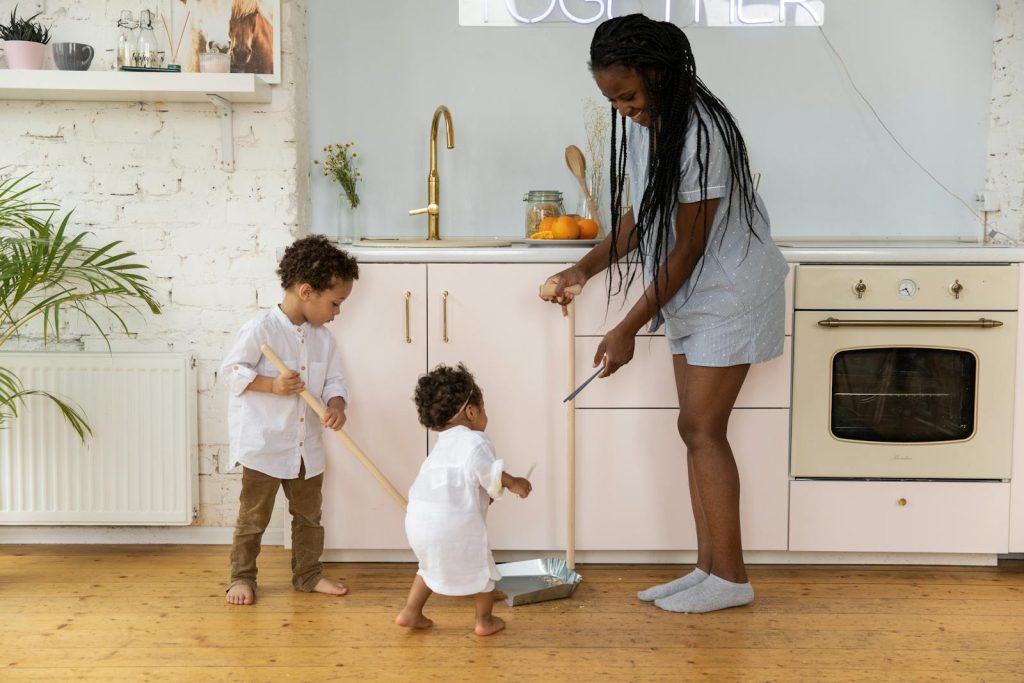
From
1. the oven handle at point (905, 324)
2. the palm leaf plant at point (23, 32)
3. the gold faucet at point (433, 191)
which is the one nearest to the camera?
the oven handle at point (905, 324)

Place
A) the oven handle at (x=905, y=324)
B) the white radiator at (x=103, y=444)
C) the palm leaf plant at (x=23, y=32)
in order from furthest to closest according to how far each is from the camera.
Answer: the white radiator at (x=103, y=444)
the palm leaf plant at (x=23, y=32)
the oven handle at (x=905, y=324)

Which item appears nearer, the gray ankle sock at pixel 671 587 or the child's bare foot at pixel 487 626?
the child's bare foot at pixel 487 626

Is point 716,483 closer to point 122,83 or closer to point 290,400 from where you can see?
point 290,400

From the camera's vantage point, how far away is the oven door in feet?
9.00

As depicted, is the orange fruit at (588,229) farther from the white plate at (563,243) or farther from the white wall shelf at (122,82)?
the white wall shelf at (122,82)

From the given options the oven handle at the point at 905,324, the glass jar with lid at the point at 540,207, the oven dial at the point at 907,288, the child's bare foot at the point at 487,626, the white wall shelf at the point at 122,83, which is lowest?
the child's bare foot at the point at 487,626

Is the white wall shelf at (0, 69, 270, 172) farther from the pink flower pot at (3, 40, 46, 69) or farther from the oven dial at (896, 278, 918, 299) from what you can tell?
the oven dial at (896, 278, 918, 299)

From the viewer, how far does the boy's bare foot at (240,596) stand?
2535mm

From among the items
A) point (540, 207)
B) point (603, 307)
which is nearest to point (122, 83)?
point (540, 207)

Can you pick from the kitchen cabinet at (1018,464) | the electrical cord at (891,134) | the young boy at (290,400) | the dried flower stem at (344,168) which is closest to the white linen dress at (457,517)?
the young boy at (290,400)

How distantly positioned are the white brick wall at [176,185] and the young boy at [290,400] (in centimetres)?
54

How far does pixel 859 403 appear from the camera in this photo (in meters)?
2.78

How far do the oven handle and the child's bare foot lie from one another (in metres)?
1.19

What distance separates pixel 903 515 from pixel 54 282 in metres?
2.50
